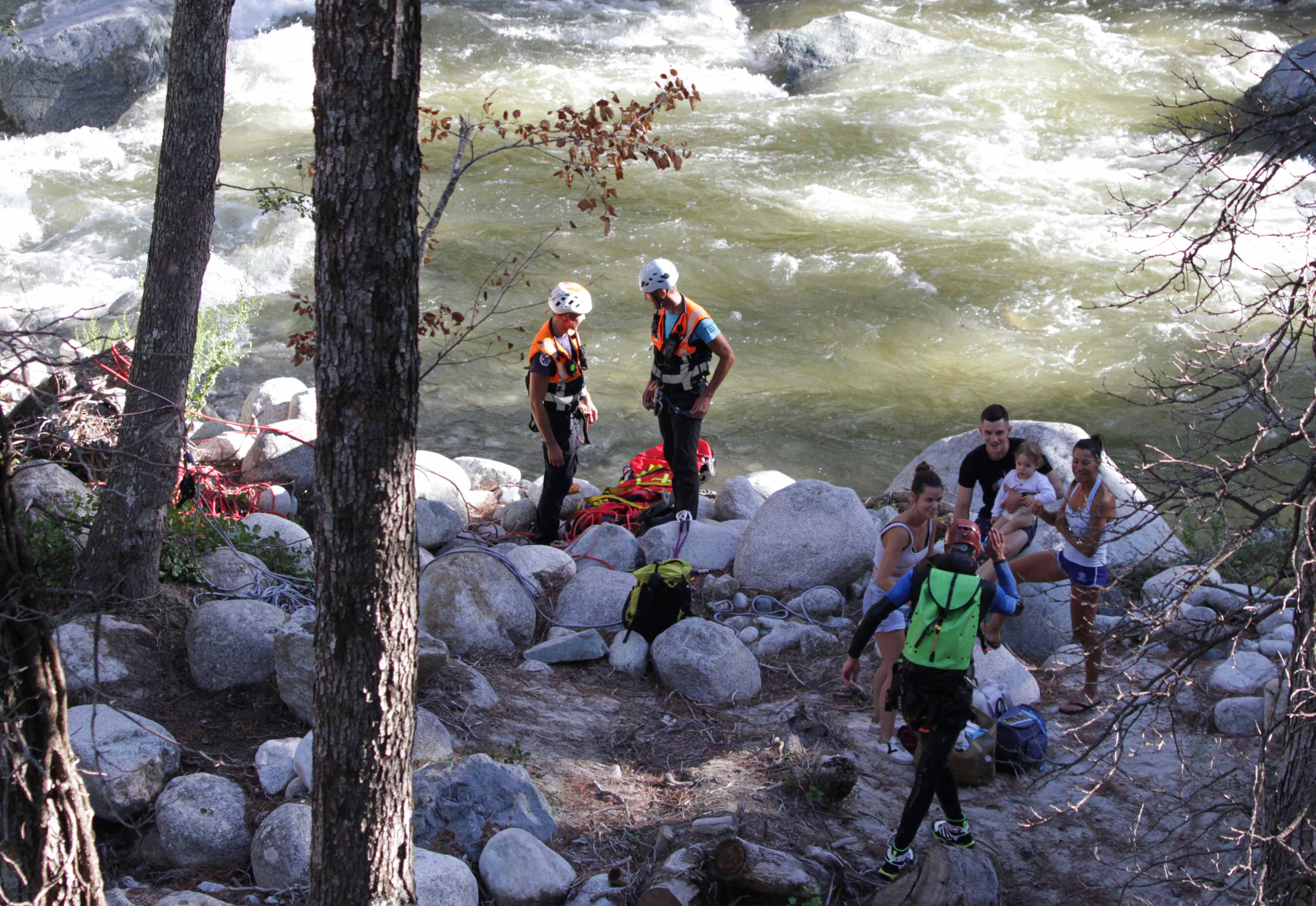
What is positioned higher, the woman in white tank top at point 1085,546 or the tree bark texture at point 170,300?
the tree bark texture at point 170,300

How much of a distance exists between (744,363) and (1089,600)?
7.46 metres

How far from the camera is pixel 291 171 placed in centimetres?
1720

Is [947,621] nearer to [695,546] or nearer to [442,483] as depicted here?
[695,546]

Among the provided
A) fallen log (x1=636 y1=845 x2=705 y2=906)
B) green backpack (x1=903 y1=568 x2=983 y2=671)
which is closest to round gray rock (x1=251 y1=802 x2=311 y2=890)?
fallen log (x1=636 y1=845 x2=705 y2=906)

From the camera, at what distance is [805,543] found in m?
7.81

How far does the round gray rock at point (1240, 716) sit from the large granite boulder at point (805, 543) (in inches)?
97.5

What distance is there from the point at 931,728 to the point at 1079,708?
1917 mm

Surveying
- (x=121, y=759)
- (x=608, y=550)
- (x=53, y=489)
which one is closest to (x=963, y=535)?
(x=608, y=550)

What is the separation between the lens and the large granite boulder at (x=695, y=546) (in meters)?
8.23

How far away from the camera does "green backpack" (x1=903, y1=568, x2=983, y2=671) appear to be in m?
4.80

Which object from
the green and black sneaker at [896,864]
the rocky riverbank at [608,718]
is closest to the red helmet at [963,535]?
the rocky riverbank at [608,718]

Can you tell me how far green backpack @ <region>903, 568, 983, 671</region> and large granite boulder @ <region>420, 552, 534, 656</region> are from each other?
280 cm

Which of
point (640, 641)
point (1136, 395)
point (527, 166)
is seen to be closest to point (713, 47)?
point (527, 166)

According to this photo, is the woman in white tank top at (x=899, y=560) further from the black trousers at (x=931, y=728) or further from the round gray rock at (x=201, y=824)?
the round gray rock at (x=201, y=824)
